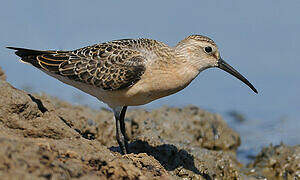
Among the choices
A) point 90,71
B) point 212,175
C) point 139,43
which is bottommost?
point 212,175

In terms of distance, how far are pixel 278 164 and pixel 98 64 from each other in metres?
4.93

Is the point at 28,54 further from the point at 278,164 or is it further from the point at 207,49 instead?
the point at 278,164

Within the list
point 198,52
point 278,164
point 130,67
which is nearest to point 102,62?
point 130,67

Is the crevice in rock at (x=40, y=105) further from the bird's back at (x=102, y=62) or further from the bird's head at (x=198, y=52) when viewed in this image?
the bird's head at (x=198, y=52)

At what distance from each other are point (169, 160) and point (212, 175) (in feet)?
3.13

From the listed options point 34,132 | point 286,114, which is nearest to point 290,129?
point 286,114

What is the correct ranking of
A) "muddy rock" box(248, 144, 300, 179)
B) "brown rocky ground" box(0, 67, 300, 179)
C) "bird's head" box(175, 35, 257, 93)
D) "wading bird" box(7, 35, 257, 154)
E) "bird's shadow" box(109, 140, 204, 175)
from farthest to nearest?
"muddy rock" box(248, 144, 300, 179) → "bird's shadow" box(109, 140, 204, 175) → "bird's head" box(175, 35, 257, 93) → "wading bird" box(7, 35, 257, 154) → "brown rocky ground" box(0, 67, 300, 179)

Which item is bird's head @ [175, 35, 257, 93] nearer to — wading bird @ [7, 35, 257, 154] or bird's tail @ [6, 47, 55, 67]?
wading bird @ [7, 35, 257, 154]

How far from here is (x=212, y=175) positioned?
26.0 feet

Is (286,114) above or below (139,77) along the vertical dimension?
above

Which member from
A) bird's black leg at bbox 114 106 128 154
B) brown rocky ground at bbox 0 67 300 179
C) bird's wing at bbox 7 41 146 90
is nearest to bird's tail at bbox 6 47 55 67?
bird's wing at bbox 7 41 146 90

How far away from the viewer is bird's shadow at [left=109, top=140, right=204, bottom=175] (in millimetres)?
7527

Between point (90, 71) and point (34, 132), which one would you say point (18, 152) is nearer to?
point (34, 132)

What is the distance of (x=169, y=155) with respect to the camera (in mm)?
7703
